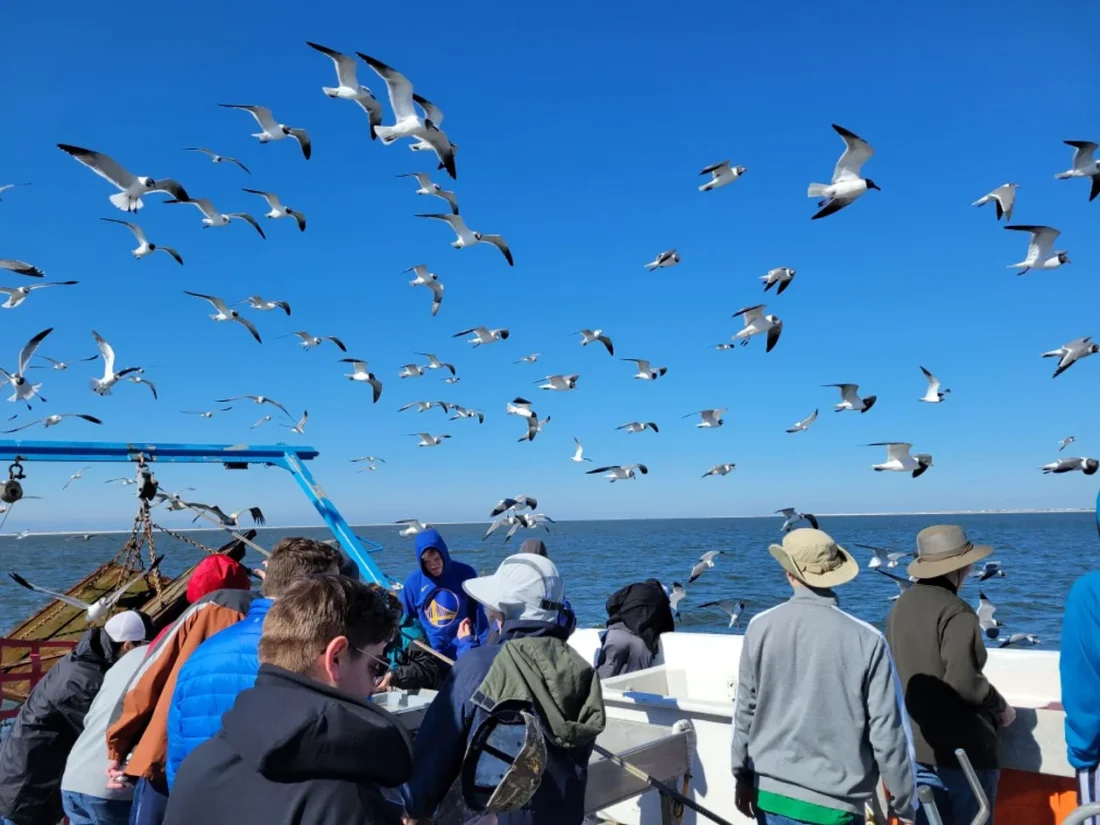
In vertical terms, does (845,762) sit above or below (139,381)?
below

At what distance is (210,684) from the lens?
8.19ft

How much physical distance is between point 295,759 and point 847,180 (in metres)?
11.5

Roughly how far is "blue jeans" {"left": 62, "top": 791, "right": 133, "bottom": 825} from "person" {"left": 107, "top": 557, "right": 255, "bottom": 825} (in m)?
0.23

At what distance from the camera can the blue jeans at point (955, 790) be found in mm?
3539

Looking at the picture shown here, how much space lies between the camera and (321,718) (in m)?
1.62

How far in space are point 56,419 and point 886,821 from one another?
12.7m

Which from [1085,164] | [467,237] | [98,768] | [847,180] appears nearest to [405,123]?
[467,237]

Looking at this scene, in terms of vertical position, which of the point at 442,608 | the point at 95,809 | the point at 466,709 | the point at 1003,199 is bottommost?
the point at 95,809

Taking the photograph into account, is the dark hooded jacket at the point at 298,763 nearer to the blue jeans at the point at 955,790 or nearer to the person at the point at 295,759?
the person at the point at 295,759

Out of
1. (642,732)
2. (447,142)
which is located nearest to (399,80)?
(447,142)

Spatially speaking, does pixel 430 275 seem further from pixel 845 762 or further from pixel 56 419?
pixel 845 762

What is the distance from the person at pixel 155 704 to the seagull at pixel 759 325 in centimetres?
1216

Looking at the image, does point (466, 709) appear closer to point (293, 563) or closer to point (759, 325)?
point (293, 563)

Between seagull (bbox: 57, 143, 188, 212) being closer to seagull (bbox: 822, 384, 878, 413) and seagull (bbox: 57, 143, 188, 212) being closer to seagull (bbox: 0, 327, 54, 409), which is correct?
seagull (bbox: 0, 327, 54, 409)
